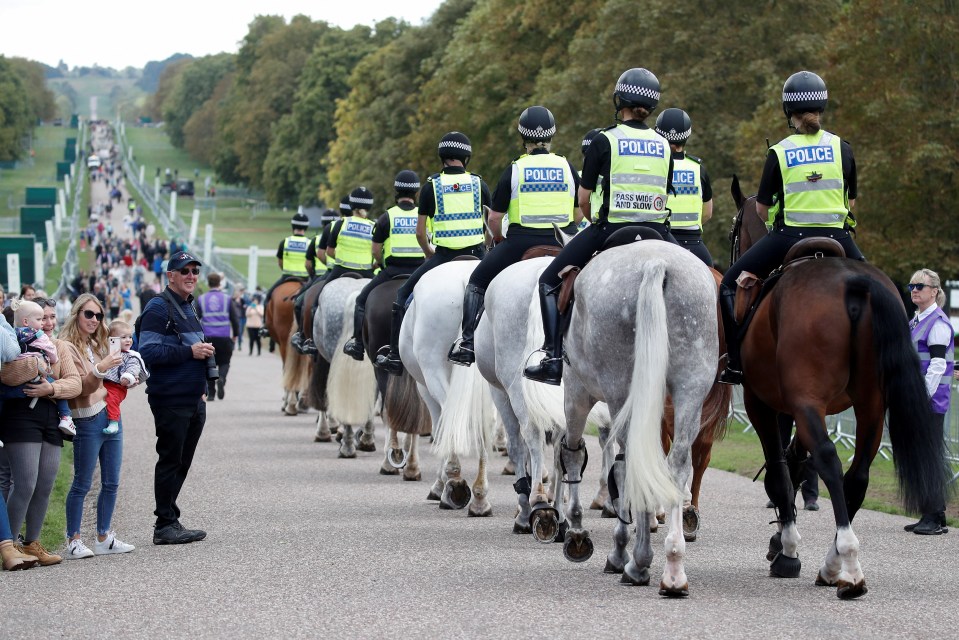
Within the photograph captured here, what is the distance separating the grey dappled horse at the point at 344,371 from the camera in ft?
59.8

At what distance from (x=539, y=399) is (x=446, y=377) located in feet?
7.68

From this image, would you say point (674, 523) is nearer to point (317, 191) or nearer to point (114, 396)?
point (114, 396)

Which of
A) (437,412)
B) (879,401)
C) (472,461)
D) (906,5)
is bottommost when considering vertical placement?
(472,461)

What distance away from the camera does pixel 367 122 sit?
233 ft

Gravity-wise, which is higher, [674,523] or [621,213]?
[621,213]

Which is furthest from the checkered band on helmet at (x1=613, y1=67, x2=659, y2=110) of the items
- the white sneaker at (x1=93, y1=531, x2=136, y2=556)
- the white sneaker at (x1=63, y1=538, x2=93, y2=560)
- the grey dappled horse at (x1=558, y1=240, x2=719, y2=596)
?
the white sneaker at (x1=63, y1=538, x2=93, y2=560)

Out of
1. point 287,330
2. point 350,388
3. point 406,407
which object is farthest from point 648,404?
point 287,330

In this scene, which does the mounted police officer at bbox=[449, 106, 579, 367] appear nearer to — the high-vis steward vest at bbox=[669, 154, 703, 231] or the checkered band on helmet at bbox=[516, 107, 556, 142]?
the checkered band on helmet at bbox=[516, 107, 556, 142]

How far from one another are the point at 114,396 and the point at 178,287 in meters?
0.98

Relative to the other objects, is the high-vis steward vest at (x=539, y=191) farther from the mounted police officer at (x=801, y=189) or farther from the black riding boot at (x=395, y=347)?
the black riding boot at (x=395, y=347)

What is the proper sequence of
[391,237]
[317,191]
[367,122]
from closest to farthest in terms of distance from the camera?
[391,237] → [367,122] → [317,191]

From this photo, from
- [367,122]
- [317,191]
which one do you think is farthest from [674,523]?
[317,191]

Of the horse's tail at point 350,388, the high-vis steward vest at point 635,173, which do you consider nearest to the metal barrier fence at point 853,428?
the horse's tail at point 350,388

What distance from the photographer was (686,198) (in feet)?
42.1
